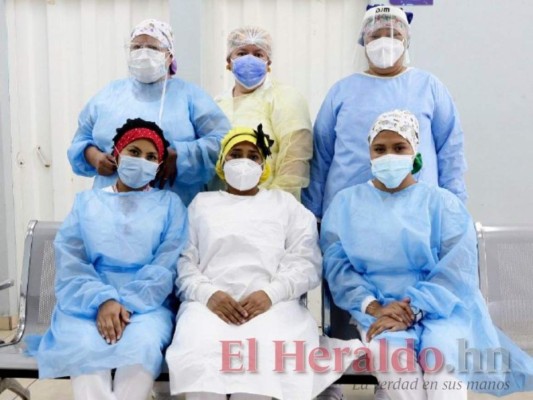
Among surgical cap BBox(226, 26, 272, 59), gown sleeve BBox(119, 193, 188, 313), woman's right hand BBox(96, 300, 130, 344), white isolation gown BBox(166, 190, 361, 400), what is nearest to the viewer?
white isolation gown BBox(166, 190, 361, 400)

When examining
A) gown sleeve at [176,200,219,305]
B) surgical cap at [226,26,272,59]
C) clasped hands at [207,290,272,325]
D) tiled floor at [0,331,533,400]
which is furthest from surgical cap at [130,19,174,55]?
tiled floor at [0,331,533,400]

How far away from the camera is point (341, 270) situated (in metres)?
Answer: 2.18

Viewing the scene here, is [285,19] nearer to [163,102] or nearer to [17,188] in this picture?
[163,102]

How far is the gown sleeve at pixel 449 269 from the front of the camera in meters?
2.00

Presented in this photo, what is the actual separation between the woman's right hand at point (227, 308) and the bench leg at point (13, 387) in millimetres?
865

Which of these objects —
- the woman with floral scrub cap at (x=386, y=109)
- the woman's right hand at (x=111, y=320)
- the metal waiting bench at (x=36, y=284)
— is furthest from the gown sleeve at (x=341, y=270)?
the metal waiting bench at (x=36, y=284)

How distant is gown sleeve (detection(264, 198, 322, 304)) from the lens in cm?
212

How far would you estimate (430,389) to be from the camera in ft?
6.10

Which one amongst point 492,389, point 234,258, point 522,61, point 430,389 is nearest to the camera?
point 430,389

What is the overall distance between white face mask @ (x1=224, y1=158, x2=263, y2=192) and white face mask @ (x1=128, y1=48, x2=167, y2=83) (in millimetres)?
544

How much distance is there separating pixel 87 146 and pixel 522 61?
2.53m

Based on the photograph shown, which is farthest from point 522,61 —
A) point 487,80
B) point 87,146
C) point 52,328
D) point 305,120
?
point 52,328

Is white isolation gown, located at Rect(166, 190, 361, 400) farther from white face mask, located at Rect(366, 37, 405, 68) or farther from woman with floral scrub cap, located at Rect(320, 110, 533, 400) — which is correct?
white face mask, located at Rect(366, 37, 405, 68)

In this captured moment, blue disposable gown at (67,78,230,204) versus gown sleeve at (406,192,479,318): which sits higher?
blue disposable gown at (67,78,230,204)
